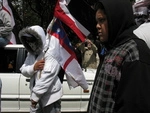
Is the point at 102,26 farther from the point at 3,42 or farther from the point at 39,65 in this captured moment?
the point at 3,42

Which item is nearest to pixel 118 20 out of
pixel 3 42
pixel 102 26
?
pixel 102 26

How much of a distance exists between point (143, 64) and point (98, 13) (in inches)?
21.1

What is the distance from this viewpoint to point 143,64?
7.72ft

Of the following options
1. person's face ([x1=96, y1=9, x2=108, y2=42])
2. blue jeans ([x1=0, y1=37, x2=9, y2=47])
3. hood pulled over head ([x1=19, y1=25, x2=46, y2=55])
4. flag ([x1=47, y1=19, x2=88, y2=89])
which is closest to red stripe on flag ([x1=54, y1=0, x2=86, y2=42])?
flag ([x1=47, y1=19, x2=88, y2=89])

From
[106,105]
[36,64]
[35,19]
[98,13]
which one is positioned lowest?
[35,19]

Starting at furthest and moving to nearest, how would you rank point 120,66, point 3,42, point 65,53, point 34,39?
point 3,42, point 65,53, point 34,39, point 120,66

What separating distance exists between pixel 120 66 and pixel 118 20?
0.98ft

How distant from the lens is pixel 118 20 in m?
2.50

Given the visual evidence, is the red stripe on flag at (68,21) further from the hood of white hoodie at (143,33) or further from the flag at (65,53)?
the hood of white hoodie at (143,33)

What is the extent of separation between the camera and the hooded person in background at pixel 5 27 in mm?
8359

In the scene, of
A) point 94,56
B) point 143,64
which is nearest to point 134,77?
point 143,64

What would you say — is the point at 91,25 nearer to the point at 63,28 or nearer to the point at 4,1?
the point at 63,28

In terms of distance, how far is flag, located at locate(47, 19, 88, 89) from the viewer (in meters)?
5.57

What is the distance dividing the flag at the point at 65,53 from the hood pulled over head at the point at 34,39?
7.2 inches
